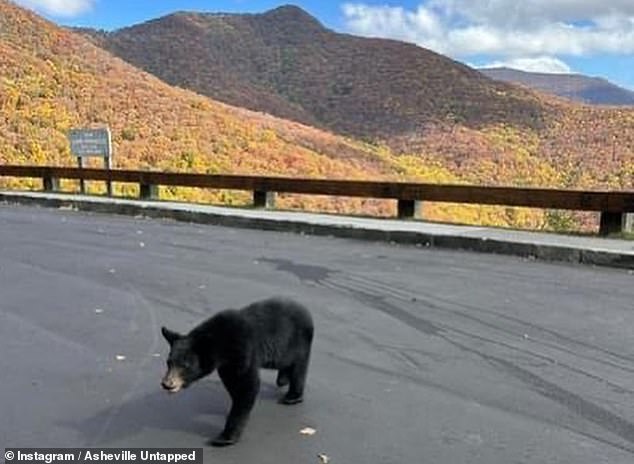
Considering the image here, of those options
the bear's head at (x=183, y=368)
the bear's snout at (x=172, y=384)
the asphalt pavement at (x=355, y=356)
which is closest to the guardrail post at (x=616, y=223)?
the asphalt pavement at (x=355, y=356)

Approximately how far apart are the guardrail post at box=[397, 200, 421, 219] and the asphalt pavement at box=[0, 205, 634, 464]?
332 centimetres

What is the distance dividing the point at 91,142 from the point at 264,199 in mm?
7506

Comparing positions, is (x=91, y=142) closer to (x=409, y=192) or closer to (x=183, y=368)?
(x=409, y=192)

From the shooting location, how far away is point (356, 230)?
520 inches

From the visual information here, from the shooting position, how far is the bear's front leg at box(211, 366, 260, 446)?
4.40 metres

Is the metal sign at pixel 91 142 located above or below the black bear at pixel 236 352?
above

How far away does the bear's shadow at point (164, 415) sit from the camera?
183 inches

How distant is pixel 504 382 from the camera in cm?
558

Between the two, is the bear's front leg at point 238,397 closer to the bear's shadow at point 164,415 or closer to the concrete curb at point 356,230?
the bear's shadow at point 164,415

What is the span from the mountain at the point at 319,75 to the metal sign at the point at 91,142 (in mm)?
48297

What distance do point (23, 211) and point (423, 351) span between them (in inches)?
535

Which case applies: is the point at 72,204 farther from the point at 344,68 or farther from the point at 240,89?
the point at 344,68

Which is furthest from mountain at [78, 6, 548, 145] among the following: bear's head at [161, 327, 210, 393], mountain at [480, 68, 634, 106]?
bear's head at [161, 327, 210, 393]

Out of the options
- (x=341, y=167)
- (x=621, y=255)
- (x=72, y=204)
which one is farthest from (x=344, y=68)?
(x=621, y=255)
